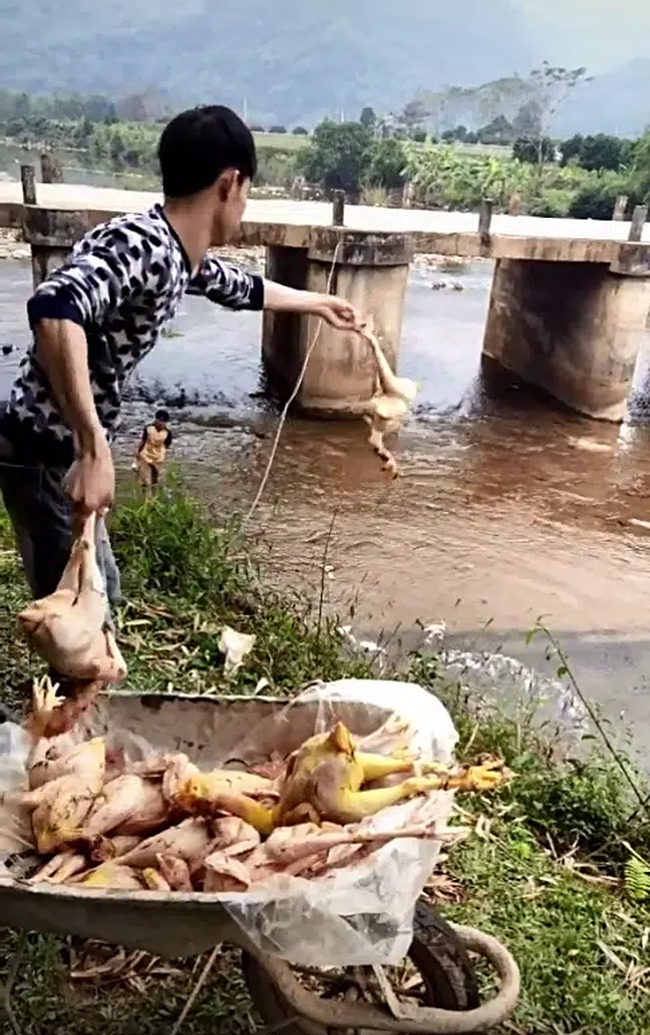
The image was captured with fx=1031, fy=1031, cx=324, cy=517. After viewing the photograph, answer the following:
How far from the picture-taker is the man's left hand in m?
2.98

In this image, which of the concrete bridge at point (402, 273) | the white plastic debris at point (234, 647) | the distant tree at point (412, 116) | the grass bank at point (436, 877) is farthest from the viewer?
the distant tree at point (412, 116)

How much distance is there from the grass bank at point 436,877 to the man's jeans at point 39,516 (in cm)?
99

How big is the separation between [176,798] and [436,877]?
1.34 m

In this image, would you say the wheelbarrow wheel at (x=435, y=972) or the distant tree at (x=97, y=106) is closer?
the wheelbarrow wheel at (x=435, y=972)

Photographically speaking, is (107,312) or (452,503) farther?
(452,503)

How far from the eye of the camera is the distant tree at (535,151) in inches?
1173

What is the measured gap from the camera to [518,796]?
3.81 metres

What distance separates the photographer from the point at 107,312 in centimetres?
250

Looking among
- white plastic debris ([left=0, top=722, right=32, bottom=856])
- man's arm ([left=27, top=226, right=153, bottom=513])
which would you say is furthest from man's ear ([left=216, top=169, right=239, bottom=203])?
white plastic debris ([left=0, top=722, right=32, bottom=856])

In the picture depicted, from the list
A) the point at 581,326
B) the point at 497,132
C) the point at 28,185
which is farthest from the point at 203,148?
the point at 497,132

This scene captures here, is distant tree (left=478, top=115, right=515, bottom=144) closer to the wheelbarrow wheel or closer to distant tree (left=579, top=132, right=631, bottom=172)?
distant tree (left=579, top=132, right=631, bottom=172)

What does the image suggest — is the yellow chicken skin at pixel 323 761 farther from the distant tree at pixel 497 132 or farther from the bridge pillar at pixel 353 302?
the distant tree at pixel 497 132

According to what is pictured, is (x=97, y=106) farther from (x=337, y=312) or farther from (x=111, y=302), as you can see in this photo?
(x=111, y=302)

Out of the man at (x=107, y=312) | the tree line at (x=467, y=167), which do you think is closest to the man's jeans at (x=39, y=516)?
the man at (x=107, y=312)
